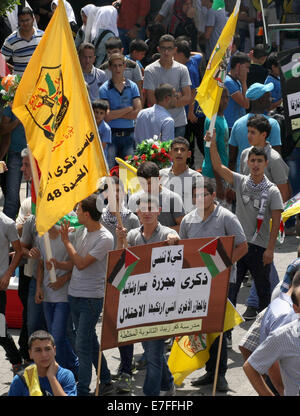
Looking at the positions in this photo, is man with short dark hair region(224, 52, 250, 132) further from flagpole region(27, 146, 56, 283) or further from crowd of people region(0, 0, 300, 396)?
flagpole region(27, 146, 56, 283)

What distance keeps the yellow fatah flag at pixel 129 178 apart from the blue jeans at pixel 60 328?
1.55 metres

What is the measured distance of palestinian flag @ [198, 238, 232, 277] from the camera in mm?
Result: 7809

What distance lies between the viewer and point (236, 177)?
9.82m

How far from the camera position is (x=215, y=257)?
7836 millimetres

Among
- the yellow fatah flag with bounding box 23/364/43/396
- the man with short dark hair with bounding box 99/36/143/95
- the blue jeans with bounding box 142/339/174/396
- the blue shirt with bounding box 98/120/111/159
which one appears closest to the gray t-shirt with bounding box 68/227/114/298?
the blue jeans with bounding box 142/339/174/396

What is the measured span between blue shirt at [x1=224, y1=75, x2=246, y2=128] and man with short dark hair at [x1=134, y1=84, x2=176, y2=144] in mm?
1919

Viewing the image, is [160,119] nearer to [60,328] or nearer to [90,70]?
[90,70]

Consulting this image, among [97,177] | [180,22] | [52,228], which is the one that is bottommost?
[52,228]

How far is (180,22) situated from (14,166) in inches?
233

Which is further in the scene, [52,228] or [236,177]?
[236,177]

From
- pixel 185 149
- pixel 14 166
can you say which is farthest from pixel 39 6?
pixel 185 149

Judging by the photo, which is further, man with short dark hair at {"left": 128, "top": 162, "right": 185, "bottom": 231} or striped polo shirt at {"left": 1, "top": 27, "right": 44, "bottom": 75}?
striped polo shirt at {"left": 1, "top": 27, "right": 44, "bottom": 75}

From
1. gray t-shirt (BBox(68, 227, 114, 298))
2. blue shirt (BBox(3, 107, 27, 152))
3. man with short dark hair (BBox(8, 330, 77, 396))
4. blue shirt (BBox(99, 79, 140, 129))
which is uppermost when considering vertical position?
blue shirt (BBox(99, 79, 140, 129))
